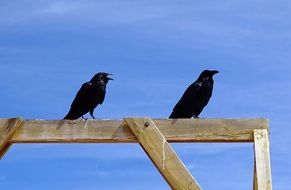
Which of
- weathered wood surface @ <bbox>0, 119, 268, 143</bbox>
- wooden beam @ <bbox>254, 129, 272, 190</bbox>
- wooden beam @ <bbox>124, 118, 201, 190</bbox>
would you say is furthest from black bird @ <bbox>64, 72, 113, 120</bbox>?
wooden beam @ <bbox>254, 129, 272, 190</bbox>

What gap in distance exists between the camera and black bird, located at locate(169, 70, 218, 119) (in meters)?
8.98

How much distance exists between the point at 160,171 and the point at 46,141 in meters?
1.12

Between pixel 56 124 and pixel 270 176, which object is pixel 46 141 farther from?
pixel 270 176

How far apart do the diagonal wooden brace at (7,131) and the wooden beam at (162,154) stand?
3.34 ft

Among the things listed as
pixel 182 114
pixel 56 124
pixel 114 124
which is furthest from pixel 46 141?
pixel 182 114

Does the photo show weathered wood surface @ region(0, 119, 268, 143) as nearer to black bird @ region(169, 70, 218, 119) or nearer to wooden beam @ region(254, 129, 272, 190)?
wooden beam @ region(254, 129, 272, 190)

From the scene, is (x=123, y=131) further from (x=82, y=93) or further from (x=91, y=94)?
(x=82, y=93)

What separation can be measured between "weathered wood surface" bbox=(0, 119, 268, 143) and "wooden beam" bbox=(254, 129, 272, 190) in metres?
0.08

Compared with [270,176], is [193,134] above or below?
above

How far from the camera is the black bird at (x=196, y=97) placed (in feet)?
29.5

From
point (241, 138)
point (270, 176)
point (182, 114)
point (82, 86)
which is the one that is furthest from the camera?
point (82, 86)

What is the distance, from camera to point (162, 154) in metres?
5.70

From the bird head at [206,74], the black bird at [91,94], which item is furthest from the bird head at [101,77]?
the bird head at [206,74]

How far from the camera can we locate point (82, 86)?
9.74m
